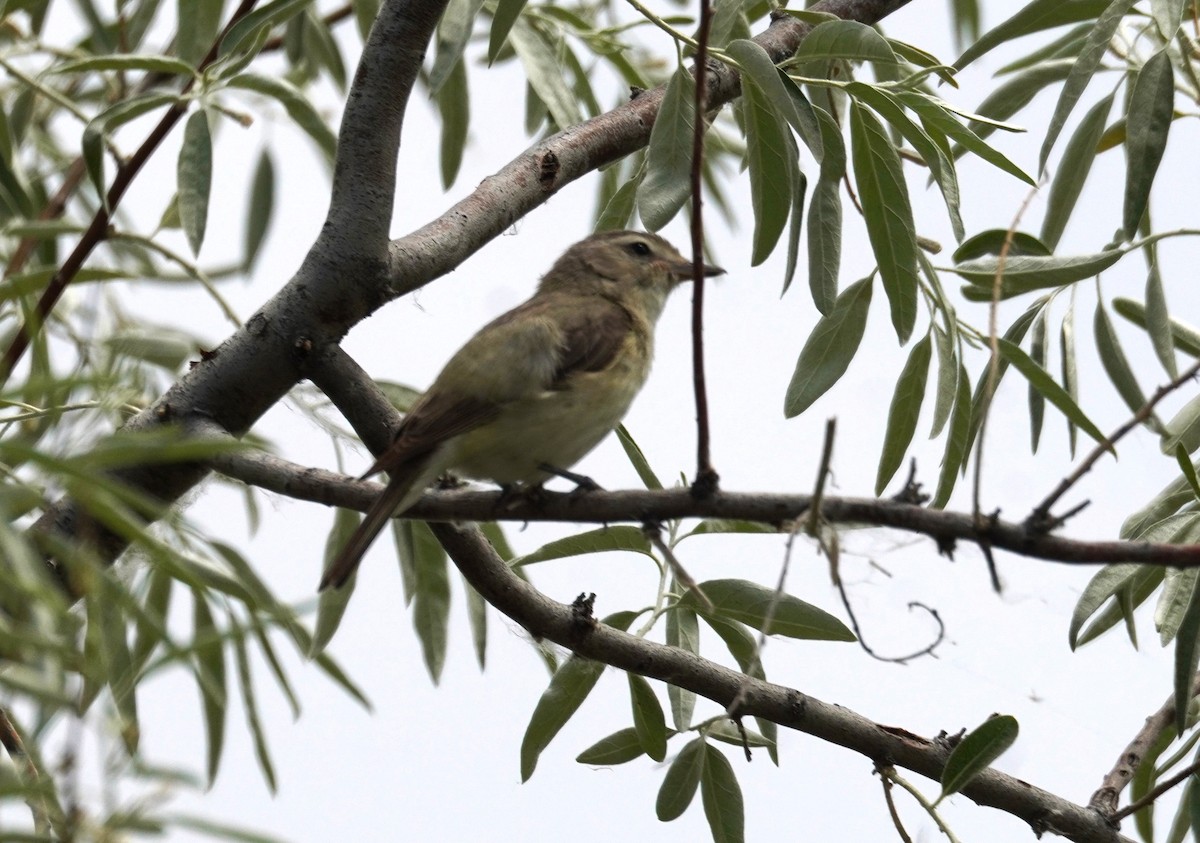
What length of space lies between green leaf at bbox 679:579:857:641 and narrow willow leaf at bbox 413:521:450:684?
0.82 metres

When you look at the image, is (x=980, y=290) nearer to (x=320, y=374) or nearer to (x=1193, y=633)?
(x=1193, y=633)

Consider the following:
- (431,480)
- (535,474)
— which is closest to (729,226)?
(535,474)

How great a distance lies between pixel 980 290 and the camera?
2.78m

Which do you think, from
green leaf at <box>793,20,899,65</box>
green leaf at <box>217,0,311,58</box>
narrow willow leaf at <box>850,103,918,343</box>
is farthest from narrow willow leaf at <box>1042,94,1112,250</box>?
green leaf at <box>217,0,311,58</box>

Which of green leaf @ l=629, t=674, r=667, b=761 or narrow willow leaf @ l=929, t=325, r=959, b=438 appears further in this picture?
green leaf @ l=629, t=674, r=667, b=761

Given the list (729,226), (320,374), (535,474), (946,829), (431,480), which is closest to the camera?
(946,829)

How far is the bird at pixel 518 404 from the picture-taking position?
2.91 metres

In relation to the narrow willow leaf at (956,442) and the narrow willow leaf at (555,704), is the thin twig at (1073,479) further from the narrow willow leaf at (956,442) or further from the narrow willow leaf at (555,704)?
the narrow willow leaf at (555,704)

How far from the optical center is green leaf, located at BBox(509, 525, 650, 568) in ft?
9.75

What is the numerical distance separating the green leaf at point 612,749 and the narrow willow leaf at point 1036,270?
4.14ft

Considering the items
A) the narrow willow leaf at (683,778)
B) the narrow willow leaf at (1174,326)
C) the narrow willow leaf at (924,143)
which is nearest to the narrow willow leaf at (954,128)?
the narrow willow leaf at (924,143)

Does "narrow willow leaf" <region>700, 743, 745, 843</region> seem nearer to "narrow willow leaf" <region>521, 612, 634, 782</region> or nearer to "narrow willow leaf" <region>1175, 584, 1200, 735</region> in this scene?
"narrow willow leaf" <region>521, 612, 634, 782</region>

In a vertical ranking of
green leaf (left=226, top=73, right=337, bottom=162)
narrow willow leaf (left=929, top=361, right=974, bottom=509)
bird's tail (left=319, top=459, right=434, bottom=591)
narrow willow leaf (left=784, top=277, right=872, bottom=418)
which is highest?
green leaf (left=226, top=73, right=337, bottom=162)

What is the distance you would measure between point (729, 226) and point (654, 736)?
2.69m
